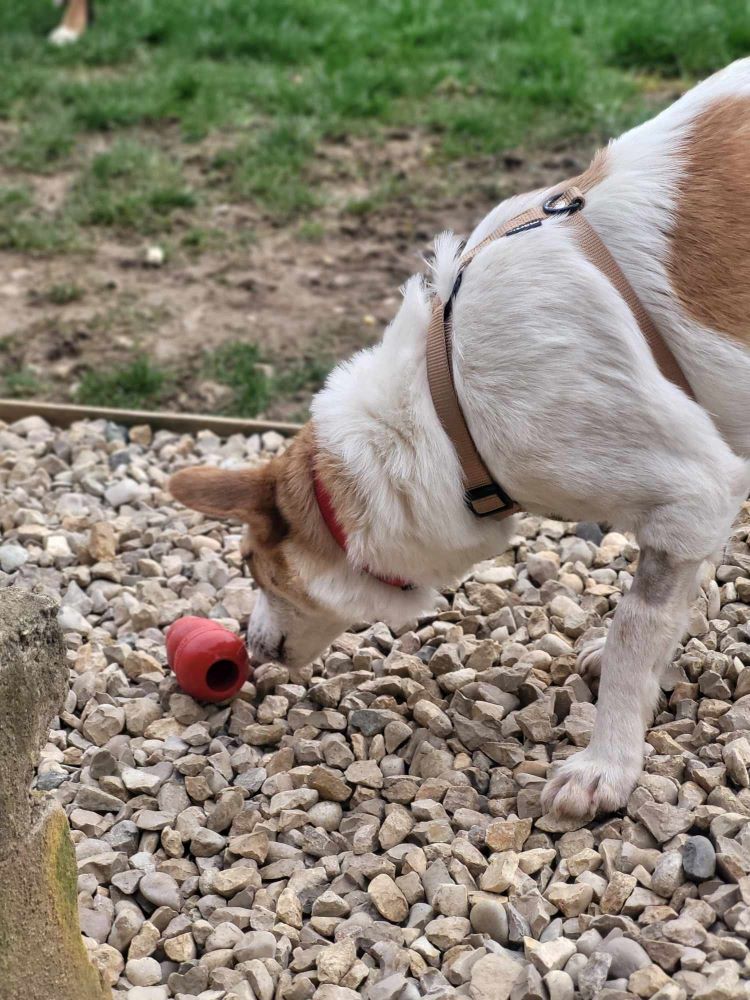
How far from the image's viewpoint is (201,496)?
3350 millimetres

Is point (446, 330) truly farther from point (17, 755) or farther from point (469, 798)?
point (17, 755)

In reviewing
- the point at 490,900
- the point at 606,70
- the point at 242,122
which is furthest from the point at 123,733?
the point at 606,70

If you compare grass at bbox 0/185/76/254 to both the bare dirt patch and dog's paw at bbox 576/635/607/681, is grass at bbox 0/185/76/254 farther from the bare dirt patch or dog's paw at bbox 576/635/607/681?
dog's paw at bbox 576/635/607/681

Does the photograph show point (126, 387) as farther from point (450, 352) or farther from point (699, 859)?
point (699, 859)

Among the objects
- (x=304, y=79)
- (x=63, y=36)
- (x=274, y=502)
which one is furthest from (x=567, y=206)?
(x=63, y=36)

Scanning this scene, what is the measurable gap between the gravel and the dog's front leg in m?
0.08

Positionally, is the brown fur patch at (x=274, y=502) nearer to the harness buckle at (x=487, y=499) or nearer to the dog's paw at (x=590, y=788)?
the harness buckle at (x=487, y=499)

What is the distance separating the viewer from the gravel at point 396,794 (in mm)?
2645

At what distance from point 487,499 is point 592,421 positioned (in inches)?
13.9

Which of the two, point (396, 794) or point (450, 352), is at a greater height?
point (450, 352)

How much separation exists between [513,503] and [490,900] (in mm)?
988

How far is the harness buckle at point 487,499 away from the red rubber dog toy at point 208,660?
3.11 ft

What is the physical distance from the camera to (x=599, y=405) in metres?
2.94

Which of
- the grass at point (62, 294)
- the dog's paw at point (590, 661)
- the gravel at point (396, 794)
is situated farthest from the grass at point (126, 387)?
the dog's paw at point (590, 661)
